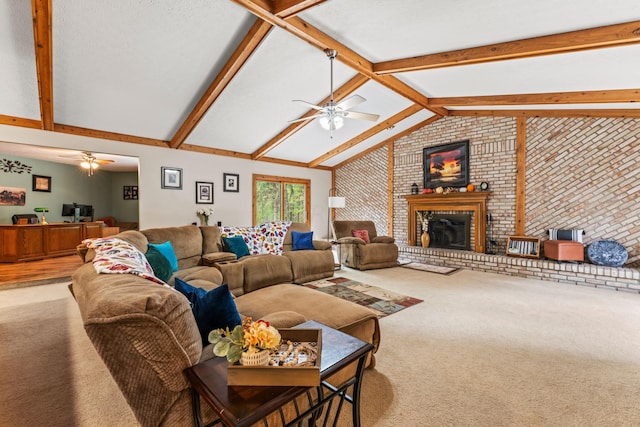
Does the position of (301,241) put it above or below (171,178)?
below

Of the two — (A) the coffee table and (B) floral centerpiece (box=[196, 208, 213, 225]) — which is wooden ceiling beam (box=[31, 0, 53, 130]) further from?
(A) the coffee table

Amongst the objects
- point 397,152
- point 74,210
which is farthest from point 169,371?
point 74,210

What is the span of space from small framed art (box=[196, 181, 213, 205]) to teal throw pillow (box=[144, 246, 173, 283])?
3.35 metres

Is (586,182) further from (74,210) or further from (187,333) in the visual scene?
(74,210)

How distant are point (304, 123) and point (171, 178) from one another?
2873 millimetres

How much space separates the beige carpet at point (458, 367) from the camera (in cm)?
167

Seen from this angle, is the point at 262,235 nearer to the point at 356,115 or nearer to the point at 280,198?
the point at 356,115

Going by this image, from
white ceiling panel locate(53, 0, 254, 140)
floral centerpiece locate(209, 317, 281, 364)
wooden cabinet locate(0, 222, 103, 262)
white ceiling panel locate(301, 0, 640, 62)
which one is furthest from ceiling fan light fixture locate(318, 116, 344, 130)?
wooden cabinet locate(0, 222, 103, 262)

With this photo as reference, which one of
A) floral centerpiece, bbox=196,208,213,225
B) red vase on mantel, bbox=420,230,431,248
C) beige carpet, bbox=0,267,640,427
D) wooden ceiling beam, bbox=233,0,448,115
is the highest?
wooden ceiling beam, bbox=233,0,448,115

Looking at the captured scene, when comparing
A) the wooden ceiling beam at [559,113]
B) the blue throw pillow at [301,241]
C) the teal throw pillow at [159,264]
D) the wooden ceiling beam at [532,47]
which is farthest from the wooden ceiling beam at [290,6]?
the wooden ceiling beam at [559,113]

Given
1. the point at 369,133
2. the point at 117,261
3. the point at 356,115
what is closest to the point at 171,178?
the point at 356,115

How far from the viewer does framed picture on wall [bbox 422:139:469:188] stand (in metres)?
6.12

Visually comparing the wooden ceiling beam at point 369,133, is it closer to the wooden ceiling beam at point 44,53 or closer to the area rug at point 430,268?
the area rug at point 430,268

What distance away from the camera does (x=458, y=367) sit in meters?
2.15
